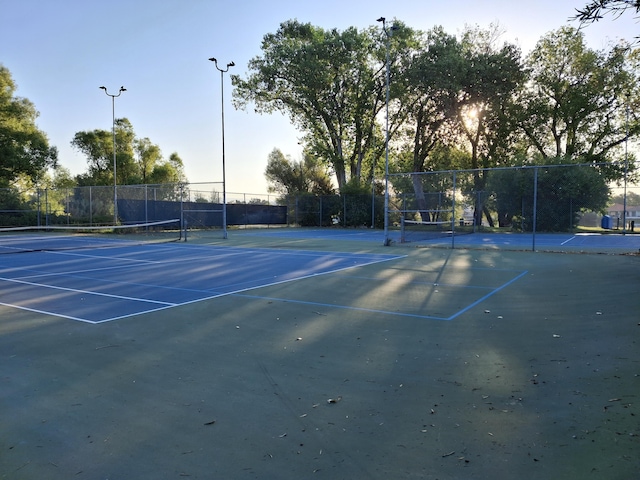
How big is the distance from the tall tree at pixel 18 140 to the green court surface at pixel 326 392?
3611 centimetres

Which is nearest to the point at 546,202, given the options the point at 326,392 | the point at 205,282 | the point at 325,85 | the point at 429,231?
the point at 429,231

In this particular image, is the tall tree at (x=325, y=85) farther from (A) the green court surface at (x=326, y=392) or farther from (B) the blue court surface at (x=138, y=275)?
(A) the green court surface at (x=326, y=392)

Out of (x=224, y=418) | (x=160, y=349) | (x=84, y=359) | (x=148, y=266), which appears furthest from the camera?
(x=148, y=266)

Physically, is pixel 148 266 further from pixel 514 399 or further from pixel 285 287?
pixel 514 399

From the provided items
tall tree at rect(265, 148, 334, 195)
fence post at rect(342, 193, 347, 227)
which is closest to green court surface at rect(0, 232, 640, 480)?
fence post at rect(342, 193, 347, 227)

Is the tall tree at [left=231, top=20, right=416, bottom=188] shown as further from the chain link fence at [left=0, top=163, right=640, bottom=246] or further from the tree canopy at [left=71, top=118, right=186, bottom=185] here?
the tree canopy at [left=71, top=118, right=186, bottom=185]

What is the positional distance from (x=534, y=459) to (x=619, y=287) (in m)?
7.64

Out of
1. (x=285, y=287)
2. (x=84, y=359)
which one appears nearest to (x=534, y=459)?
(x=84, y=359)

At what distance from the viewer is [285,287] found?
9391mm

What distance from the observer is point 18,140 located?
36938 millimetres

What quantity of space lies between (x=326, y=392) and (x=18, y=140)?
4218 cm

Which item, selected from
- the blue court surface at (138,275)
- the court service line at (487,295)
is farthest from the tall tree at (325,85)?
the court service line at (487,295)

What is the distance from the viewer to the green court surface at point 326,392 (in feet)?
9.29

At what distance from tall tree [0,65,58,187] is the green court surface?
36.1 metres
